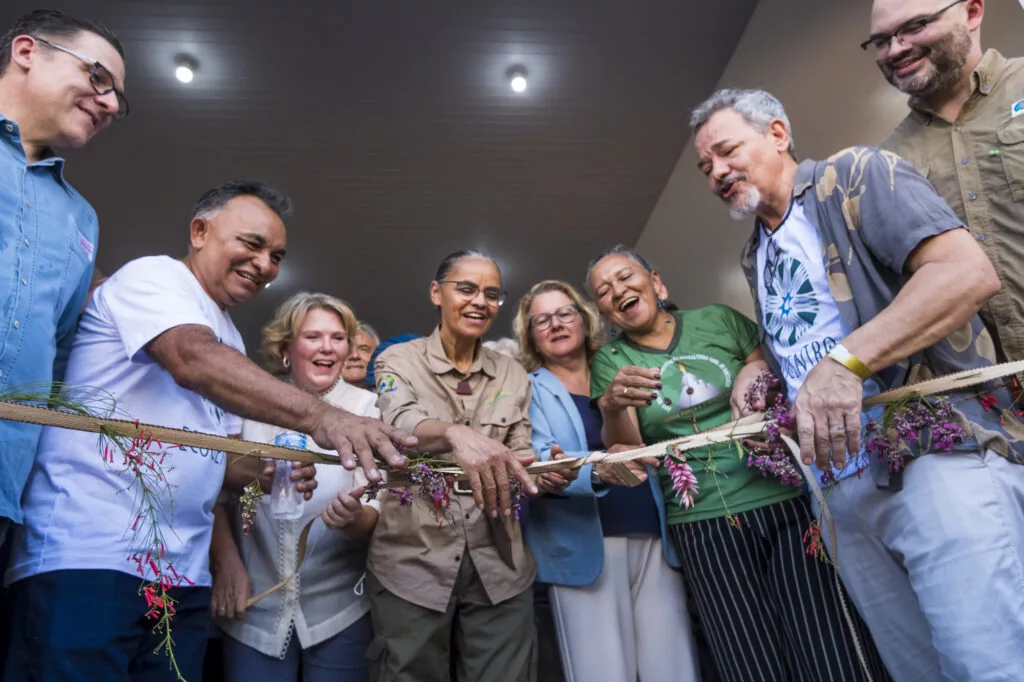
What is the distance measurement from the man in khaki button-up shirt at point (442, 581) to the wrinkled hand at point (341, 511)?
4.8 inches

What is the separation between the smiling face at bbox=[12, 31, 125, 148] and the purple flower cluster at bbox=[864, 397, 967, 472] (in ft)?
6.17

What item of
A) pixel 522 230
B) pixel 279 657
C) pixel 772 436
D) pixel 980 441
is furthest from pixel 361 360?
pixel 522 230

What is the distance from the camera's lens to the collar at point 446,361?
93.9 inches

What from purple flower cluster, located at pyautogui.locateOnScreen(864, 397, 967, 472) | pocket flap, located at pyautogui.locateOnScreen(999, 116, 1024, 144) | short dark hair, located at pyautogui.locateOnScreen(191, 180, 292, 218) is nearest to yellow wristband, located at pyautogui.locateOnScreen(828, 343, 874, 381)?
purple flower cluster, located at pyautogui.locateOnScreen(864, 397, 967, 472)

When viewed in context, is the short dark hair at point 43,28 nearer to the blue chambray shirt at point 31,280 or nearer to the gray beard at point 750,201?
the blue chambray shirt at point 31,280

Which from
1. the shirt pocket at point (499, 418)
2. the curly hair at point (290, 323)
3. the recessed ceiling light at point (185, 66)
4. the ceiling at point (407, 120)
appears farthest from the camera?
the recessed ceiling light at point (185, 66)

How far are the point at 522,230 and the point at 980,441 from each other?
611cm

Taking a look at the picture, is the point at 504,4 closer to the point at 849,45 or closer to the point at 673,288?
the point at 849,45

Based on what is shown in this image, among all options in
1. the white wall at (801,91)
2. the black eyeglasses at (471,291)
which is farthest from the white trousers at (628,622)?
the white wall at (801,91)

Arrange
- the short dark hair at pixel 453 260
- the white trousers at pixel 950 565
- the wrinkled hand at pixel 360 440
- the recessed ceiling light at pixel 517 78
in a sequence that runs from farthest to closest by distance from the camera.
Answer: the recessed ceiling light at pixel 517 78 → the short dark hair at pixel 453 260 → the wrinkled hand at pixel 360 440 → the white trousers at pixel 950 565

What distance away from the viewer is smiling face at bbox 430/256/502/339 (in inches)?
97.0

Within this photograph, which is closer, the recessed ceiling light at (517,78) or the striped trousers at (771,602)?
the striped trousers at (771,602)

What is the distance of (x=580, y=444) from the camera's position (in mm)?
2434

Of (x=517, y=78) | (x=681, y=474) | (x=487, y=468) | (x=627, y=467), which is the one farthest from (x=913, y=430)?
(x=517, y=78)
